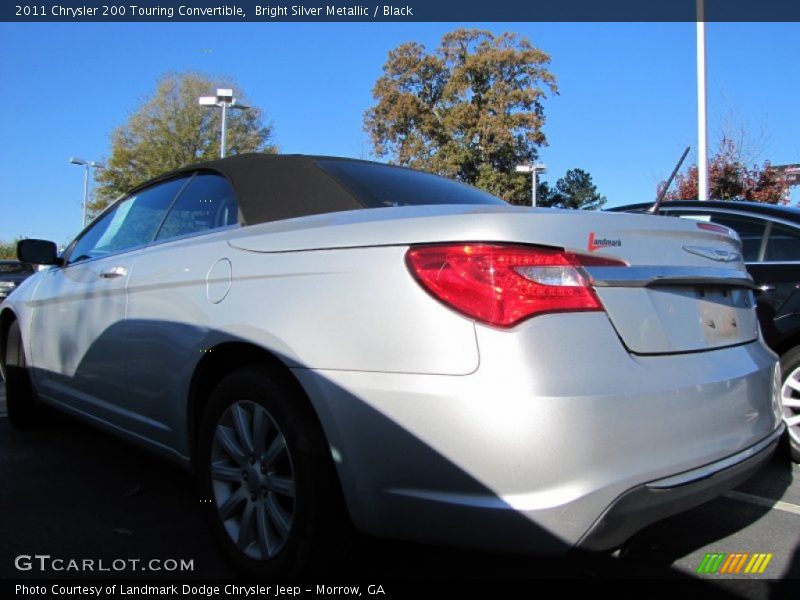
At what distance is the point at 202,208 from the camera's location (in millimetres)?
3039

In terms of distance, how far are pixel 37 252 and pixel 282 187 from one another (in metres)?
2.15

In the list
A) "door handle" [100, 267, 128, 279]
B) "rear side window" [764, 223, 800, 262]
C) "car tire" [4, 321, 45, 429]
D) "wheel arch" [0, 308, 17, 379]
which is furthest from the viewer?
"wheel arch" [0, 308, 17, 379]

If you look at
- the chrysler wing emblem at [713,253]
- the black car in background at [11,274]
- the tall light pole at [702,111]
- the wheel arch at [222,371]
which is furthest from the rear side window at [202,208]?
the black car in background at [11,274]

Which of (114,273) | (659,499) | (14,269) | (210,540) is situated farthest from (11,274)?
(659,499)

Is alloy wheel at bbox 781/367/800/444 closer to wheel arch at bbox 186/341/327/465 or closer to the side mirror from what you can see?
wheel arch at bbox 186/341/327/465

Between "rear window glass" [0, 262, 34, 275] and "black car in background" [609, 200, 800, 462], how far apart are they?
18.6 m

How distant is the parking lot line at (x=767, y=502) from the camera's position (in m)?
3.13

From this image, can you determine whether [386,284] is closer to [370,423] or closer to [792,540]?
[370,423]

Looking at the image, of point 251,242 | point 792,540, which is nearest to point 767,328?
point 792,540

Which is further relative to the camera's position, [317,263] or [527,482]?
[317,263]

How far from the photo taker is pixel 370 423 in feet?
6.08

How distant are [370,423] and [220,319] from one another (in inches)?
31.6

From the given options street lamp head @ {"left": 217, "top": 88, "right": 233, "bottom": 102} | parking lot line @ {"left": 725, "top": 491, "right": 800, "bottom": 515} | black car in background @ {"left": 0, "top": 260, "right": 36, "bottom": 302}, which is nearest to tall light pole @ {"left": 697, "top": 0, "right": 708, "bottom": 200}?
parking lot line @ {"left": 725, "top": 491, "right": 800, "bottom": 515}

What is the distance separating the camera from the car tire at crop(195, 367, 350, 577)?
1999mm
